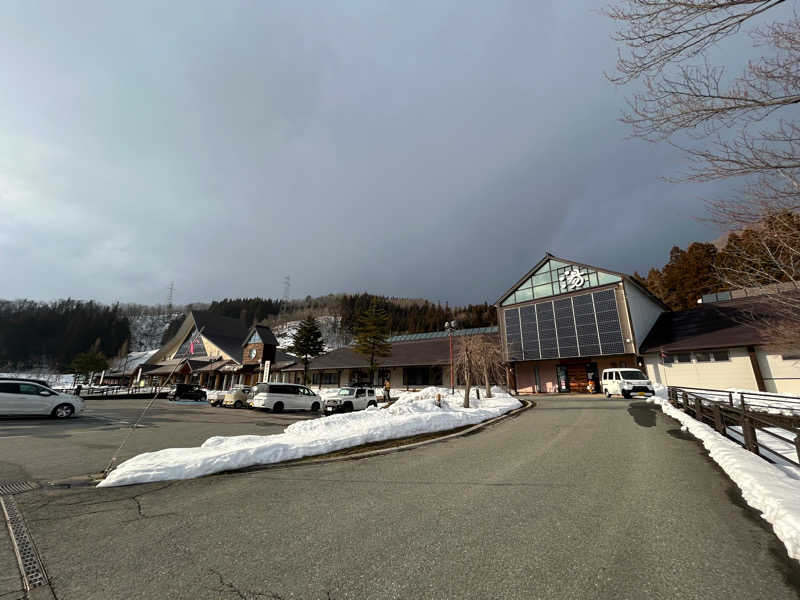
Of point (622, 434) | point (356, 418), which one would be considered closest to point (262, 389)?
point (356, 418)

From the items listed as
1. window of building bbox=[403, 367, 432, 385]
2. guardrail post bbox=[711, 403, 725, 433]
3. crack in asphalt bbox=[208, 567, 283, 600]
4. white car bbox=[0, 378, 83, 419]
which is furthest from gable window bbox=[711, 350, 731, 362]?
white car bbox=[0, 378, 83, 419]

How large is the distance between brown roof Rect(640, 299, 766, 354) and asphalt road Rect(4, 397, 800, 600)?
98.0 feet

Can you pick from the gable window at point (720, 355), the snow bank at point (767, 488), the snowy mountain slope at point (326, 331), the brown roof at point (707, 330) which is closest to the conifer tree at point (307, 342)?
the brown roof at point (707, 330)

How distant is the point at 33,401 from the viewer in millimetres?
15250

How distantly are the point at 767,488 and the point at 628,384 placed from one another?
951 inches

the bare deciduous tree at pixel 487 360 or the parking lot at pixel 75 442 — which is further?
the bare deciduous tree at pixel 487 360

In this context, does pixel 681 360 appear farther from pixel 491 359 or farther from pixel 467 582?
pixel 467 582

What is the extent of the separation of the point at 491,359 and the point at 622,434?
17.6 meters

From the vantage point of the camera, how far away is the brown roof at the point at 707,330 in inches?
1118

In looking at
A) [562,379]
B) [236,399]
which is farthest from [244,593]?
[562,379]

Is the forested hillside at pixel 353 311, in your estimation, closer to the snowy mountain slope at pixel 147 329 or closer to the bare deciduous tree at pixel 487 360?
the snowy mountain slope at pixel 147 329

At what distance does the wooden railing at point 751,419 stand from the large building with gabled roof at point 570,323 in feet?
43.9

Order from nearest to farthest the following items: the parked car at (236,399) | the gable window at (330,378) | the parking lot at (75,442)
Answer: the parking lot at (75,442)
the parked car at (236,399)
the gable window at (330,378)

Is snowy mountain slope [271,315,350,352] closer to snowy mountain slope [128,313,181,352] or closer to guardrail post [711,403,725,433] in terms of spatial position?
snowy mountain slope [128,313,181,352]
